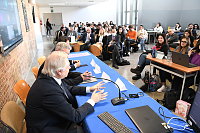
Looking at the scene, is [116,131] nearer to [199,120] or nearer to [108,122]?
[108,122]

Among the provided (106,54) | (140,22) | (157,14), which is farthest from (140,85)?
(157,14)

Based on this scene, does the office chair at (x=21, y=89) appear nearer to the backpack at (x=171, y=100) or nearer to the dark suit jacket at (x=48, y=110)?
the dark suit jacket at (x=48, y=110)

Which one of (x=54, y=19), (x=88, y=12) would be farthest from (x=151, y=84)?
(x=54, y=19)

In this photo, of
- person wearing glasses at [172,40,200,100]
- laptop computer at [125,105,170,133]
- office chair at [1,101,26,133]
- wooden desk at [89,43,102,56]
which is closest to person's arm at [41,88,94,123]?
office chair at [1,101,26,133]

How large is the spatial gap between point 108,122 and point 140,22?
30.7 feet

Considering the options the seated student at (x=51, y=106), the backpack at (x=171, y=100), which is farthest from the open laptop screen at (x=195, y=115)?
the backpack at (x=171, y=100)

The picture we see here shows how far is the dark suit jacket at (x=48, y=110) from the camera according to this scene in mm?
1133

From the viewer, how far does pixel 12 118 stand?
126cm

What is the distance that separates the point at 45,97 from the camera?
1.13m

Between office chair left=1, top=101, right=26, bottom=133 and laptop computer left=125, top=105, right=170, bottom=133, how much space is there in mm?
944

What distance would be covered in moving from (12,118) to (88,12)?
14101 mm

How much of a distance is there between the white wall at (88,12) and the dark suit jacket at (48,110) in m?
13.5

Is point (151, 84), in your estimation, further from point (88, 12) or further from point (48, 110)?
point (88, 12)

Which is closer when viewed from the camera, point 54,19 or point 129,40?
point 129,40
